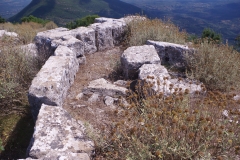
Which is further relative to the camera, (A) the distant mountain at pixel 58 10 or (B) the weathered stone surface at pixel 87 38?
(A) the distant mountain at pixel 58 10

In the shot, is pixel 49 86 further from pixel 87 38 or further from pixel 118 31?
pixel 118 31

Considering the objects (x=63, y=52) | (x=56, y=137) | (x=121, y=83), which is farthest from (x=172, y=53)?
(x=56, y=137)

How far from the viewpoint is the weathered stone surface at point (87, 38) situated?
7522 mm

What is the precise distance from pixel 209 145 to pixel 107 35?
20.5 feet

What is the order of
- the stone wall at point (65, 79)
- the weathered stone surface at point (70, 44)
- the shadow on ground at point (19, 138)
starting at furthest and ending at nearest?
the weathered stone surface at point (70, 44) → the shadow on ground at point (19, 138) → the stone wall at point (65, 79)

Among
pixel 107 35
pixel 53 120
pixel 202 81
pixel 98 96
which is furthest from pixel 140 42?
pixel 53 120

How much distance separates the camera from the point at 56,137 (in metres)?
2.94

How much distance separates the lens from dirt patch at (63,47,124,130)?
162 inches

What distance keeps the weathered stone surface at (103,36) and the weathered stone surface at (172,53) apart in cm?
200

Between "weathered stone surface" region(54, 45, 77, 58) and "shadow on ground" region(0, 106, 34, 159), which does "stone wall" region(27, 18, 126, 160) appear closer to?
"weathered stone surface" region(54, 45, 77, 58)

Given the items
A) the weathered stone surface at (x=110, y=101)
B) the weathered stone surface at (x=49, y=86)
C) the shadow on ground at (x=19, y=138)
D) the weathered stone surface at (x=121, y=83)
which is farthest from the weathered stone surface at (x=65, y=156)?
the weathered stone surface at (x=121, y=83)

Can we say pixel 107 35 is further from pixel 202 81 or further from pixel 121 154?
pixel 121 154

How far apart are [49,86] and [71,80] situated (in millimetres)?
→ 1360

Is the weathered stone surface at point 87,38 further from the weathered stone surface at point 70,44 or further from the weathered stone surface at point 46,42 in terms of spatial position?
the weathered stone surface at point 70,44
